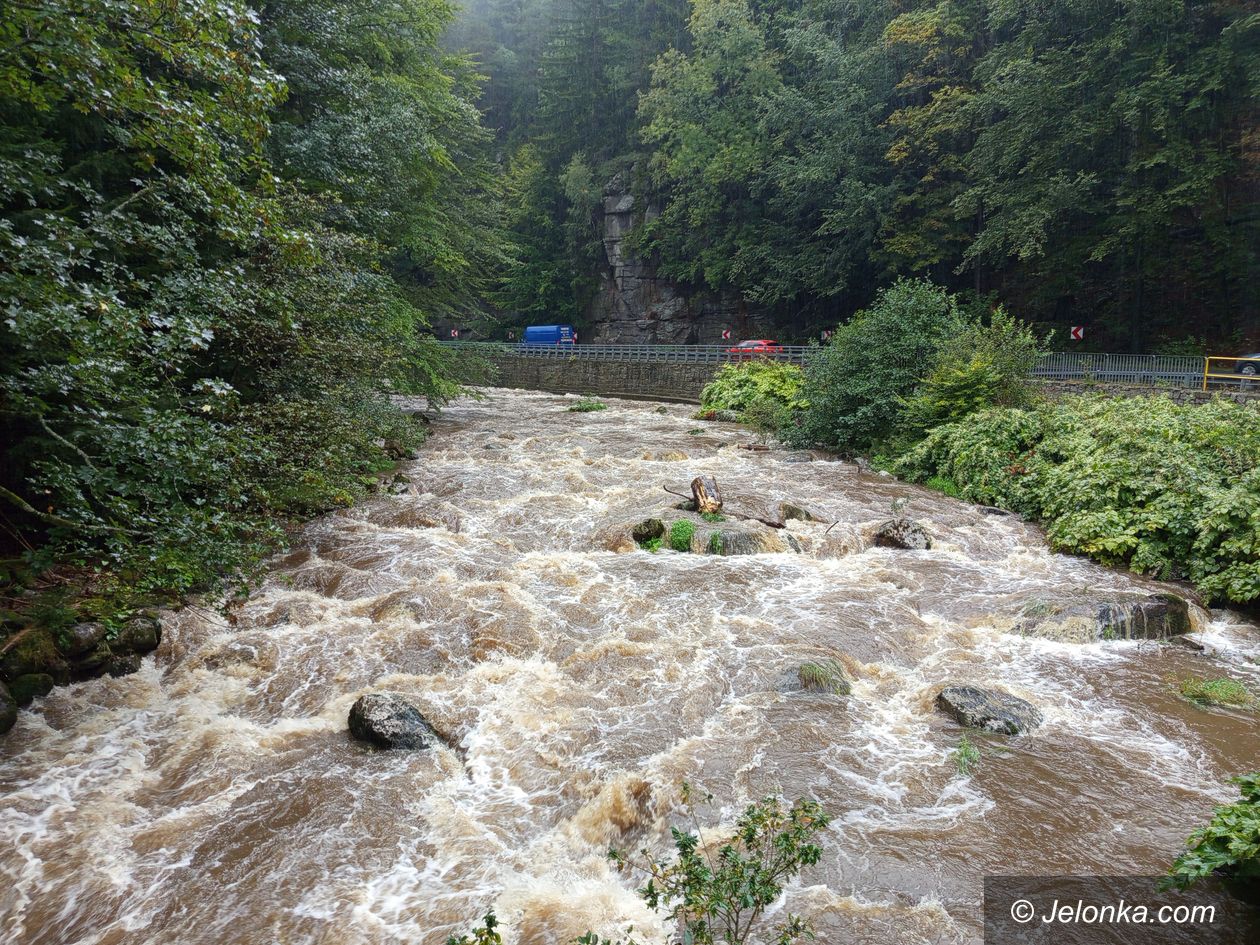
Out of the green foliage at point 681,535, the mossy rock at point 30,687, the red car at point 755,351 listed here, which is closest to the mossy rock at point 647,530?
the green foliage at point 681,535

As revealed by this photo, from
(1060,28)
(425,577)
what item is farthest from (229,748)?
(1060,28)

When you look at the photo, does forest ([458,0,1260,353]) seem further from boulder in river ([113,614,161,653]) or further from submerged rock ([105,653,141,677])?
submerged rock ([105,653,141,677])

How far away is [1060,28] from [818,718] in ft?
101

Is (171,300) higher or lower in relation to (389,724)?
higher

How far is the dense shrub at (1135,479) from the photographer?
9969 millimetres

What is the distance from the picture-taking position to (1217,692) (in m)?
7.36

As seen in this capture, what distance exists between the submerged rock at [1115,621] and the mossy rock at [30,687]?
1055 cm

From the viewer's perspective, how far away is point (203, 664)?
7.66 metres

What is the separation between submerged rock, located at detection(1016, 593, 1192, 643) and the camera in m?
8.77

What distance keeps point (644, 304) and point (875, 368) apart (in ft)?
107

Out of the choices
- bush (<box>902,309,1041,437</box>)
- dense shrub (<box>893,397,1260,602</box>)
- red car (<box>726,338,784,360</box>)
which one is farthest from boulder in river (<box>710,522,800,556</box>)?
red car (<box>726,338,784,360</box>)

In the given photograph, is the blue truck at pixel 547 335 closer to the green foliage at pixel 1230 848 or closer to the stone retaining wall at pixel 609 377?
the stone retaining wall at pixel 609 377

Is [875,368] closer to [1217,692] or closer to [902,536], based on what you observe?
[902,536]

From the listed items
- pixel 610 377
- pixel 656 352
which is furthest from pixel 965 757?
pixel 656 352
